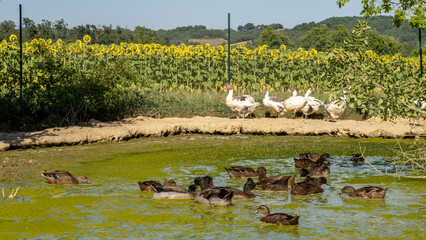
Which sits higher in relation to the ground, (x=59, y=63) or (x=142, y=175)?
(x=59, y=63)

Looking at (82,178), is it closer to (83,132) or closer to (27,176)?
(27,176)

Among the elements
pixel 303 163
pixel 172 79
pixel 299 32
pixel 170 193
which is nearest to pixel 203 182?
pixel 170 193

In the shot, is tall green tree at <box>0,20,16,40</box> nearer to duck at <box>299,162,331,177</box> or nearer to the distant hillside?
duck at <box>299,162,331,177</box>

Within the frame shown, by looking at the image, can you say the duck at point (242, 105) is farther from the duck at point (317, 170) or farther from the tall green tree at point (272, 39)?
the tall green tree at point (272, 39)

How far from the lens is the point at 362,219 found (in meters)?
7.87

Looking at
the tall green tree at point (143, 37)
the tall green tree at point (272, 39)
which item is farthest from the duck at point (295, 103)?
the tall green tree at point (272, 39)

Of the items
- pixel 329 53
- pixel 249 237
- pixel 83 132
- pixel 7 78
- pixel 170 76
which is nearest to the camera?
pixel 249 237

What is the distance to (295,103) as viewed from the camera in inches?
763

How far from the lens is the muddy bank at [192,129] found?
49.7 ft

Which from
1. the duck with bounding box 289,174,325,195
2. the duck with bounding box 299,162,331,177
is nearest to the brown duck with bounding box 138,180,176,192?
the duck with bounding box 289,174,325,195

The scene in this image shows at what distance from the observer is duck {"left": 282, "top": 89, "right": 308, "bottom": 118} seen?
1933cm

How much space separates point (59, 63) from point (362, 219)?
41.1 ft

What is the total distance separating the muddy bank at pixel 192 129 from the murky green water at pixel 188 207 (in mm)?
1349

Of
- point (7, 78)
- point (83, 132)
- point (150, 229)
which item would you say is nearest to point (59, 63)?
point (7, 78)
